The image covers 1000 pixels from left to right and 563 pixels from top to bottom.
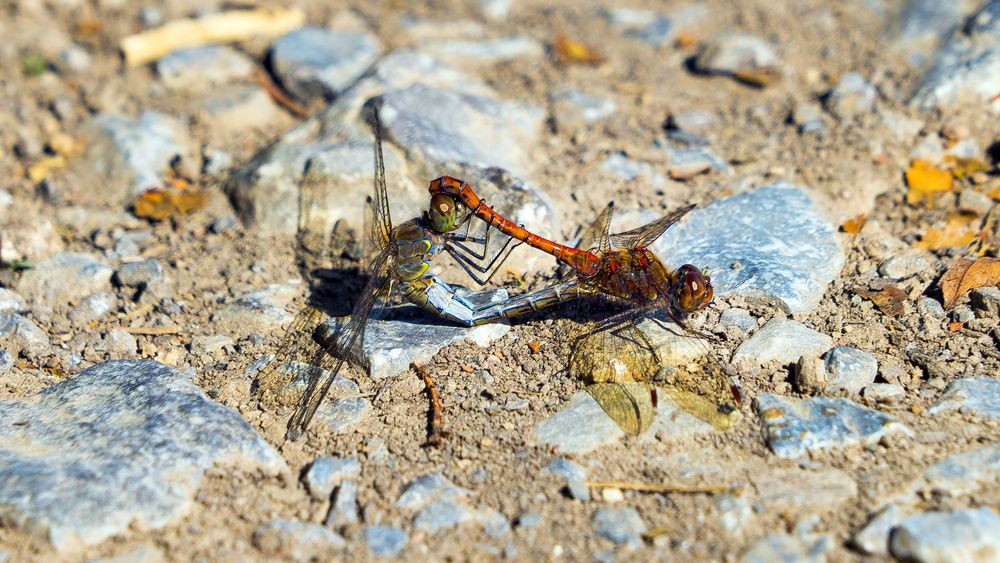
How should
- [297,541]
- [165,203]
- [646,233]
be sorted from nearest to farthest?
[297,541] → [646,233] → [165,203]

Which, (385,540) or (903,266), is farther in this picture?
(903,266)

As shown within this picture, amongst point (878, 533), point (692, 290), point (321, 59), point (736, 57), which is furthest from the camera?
point (321, 59)

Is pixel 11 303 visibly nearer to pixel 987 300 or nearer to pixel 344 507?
pixel 344 507

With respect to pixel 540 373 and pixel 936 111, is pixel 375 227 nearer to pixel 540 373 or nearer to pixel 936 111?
pixel 540 373

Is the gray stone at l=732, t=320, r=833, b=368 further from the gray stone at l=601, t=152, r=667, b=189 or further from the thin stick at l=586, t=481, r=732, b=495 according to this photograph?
the gray stone at l=601, t=152, r=667, b=189

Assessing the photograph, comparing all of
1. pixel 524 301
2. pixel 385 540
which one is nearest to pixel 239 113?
pixel 524 301

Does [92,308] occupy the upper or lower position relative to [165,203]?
lower

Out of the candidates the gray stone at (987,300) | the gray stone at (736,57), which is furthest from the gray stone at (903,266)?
the gray stone at (736,57)

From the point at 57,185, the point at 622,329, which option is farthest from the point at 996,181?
the point at 57,185
